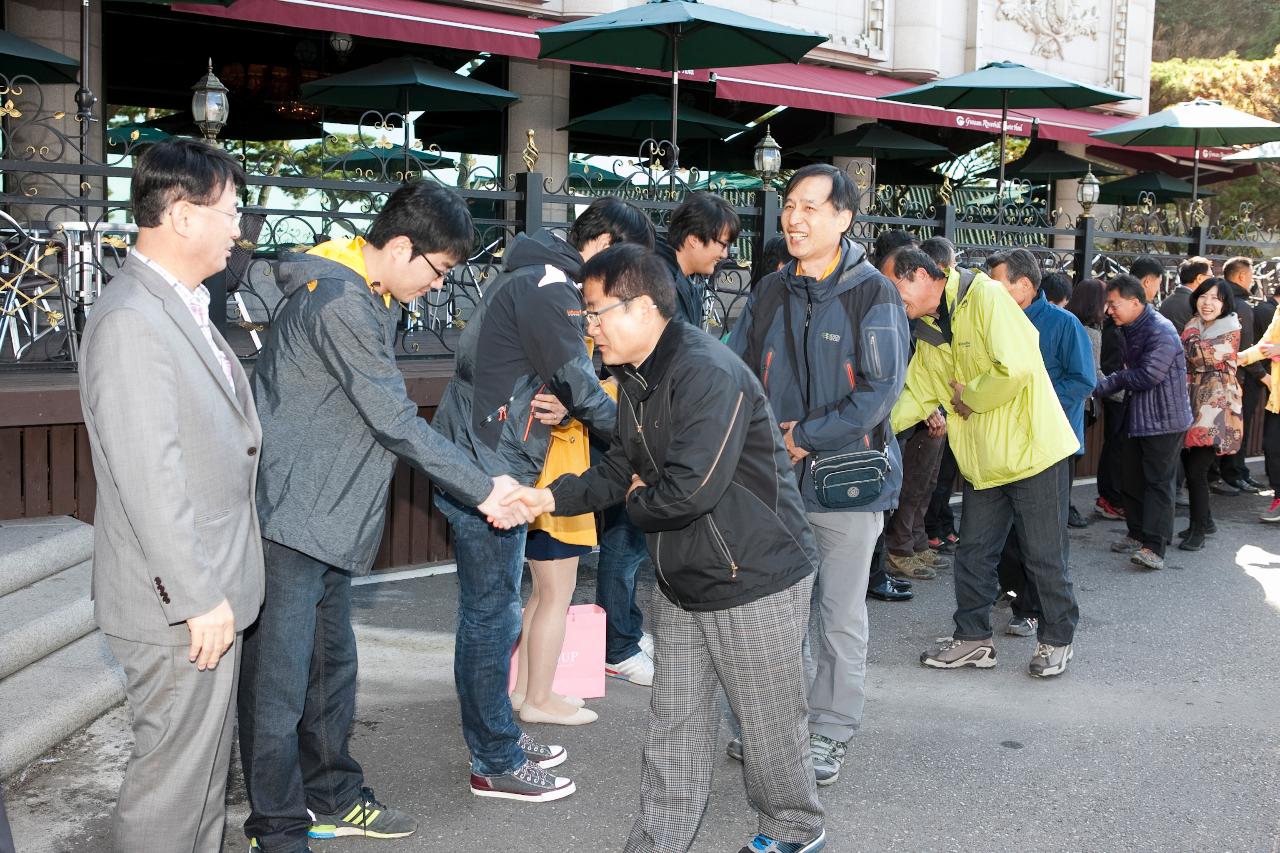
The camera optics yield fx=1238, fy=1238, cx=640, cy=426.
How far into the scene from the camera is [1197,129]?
42.8ft

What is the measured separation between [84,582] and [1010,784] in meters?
3.90

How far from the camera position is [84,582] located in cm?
538

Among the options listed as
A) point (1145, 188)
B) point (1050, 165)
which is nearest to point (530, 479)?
point (1050, 165)

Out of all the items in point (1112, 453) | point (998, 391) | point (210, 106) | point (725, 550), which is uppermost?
point (210, 106)

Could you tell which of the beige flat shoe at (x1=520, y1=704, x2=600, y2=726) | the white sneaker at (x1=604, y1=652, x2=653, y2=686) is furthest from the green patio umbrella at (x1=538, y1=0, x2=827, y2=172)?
the beige flat shoe at (x1=520, y1=704, x2=600, y2=726)

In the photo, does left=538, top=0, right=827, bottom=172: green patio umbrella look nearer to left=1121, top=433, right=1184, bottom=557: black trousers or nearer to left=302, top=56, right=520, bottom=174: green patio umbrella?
left=302, top=56, right=520, bottom=174: green patio umbrella

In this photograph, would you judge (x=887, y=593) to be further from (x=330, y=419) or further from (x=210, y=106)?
(x=210, y=106)

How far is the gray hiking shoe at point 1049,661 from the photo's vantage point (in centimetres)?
555

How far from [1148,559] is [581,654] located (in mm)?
4292

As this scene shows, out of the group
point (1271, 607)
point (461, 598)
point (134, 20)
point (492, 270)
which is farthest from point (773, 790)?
point (134, 20)

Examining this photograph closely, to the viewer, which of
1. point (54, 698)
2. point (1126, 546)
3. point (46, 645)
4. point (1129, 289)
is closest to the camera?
point (54, 698)

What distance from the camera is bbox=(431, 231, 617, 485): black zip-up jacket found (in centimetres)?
405

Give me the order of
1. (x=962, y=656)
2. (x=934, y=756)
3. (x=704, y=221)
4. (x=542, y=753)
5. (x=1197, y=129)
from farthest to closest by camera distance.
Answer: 1. (x=1197, y=129)
2. (x=962, y=656)
3. (x=704, y=221)
4. (x=934, y=756)
5. (x=542, y=753)

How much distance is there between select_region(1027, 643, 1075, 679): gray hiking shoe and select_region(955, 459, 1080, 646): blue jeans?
0.03 metres
